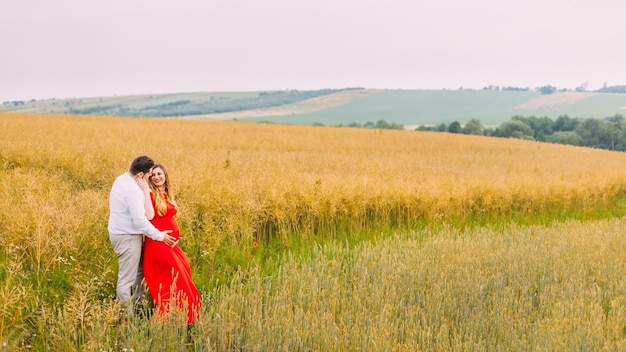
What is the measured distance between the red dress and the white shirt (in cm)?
19

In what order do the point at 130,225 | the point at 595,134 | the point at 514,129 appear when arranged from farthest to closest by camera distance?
the point at 514,129 < the point at 595,134 < the point at 130,225

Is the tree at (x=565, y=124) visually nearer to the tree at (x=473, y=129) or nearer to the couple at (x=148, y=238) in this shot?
the tree at (x=473, y=129)

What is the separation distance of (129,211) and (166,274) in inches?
28.9

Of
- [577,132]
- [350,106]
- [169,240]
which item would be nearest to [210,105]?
[350,106]

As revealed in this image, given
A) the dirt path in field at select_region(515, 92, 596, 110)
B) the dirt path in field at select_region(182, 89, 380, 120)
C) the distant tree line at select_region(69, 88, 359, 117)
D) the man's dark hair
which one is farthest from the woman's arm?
the distant tree line at select_region(69, 88, 359, 117)

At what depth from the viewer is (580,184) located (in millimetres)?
13578

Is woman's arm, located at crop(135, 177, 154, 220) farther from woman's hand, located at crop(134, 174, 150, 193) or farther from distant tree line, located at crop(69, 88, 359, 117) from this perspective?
distant tree line, located at crop(69, 88, 359, 117)

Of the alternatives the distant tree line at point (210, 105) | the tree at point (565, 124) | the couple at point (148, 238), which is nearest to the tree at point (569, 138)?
the tree at point (565, 124)

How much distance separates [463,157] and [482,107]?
89.3 m

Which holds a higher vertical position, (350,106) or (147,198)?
(350,106)

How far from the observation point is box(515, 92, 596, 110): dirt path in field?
9281 centimetres

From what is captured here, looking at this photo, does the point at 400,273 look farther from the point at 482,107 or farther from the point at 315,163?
the point at 482,107

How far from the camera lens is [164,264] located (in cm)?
514

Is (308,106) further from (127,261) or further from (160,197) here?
(127,261)
